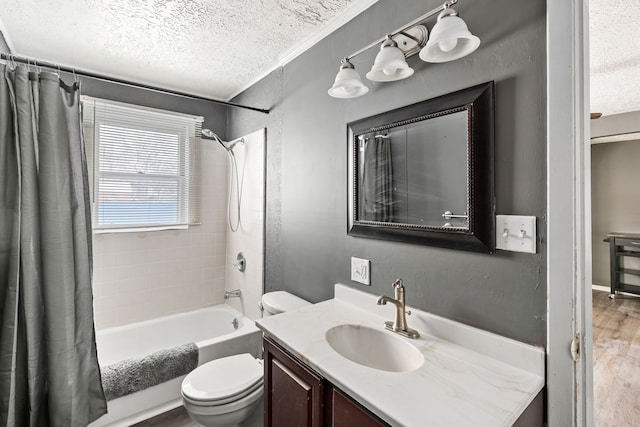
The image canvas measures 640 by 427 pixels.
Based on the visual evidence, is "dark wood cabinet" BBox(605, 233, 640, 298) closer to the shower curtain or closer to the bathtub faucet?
the shower curtain

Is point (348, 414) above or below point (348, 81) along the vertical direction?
below

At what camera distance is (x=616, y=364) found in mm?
2451

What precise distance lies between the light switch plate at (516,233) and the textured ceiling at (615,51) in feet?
4.40

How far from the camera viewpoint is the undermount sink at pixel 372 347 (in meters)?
1.17

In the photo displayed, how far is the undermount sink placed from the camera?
1.17 meters

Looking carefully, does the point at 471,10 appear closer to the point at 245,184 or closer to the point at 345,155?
the point at 345,155

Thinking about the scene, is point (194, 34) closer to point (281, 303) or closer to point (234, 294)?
point (281, 303)

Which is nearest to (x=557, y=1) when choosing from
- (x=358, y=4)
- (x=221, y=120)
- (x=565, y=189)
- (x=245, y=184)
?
(x=565, y=189)

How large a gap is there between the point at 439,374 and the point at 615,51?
8.06 feet

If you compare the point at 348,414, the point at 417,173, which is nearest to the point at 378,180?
the point at 417,173

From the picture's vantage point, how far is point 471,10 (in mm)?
1119

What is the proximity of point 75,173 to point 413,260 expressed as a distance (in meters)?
1.63

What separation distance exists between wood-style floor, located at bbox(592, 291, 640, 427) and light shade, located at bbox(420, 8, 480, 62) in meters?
2.19

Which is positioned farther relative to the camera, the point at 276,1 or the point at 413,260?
the point at 276,1
